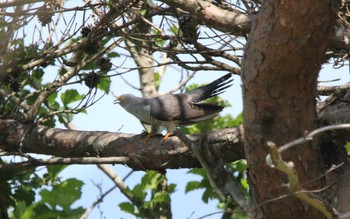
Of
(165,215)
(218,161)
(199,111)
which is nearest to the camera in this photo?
(218,161)

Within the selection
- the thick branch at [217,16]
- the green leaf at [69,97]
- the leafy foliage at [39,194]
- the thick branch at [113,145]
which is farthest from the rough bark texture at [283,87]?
the green leaf at [69,97]

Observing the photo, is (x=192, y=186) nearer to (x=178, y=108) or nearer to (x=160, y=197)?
(x=160, y=197)

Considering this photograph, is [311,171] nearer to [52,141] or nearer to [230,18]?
[230,18]

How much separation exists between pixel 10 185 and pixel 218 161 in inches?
100

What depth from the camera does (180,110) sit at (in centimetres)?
564

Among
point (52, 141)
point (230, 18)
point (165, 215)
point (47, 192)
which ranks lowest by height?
point (165, 215)

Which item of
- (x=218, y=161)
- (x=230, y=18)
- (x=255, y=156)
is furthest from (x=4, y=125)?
(x=255, y=156)

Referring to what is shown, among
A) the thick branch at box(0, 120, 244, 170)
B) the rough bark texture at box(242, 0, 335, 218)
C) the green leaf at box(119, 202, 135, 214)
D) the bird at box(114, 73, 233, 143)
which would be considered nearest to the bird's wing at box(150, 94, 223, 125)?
the bird at box(114, 73, 233, 143)

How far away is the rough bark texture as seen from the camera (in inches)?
108

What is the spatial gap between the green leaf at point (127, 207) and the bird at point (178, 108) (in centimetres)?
64

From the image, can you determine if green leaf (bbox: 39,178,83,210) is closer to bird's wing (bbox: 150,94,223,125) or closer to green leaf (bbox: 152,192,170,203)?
green leaf (bbox: 152,192,170,203)

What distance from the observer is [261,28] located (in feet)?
9.31

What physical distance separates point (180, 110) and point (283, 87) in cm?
288

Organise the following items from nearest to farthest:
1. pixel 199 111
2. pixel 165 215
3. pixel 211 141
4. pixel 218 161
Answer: pixel 218 161, pixel 211 141, pixel 199 111, pixel 165 215
